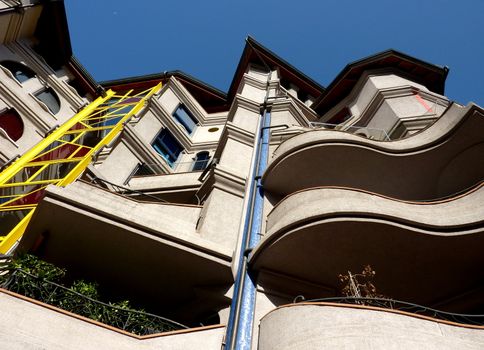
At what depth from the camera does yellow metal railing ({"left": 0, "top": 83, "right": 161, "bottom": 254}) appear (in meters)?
10.9

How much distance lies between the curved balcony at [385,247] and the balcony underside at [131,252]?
1181 millimetres

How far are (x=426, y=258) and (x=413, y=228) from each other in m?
0.78

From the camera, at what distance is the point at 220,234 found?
9.88 meters

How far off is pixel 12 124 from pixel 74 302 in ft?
39.1

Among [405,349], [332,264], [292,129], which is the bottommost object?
[405,349]

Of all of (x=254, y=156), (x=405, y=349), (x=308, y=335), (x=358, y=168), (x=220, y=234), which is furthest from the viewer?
(x=254, y=156)

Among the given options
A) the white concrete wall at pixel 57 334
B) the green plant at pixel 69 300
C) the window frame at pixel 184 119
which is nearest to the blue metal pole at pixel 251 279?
the white concrete wall at pixel 57 334

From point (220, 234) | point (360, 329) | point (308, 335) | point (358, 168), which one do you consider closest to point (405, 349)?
point (360, 329)

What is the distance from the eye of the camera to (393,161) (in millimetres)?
11750

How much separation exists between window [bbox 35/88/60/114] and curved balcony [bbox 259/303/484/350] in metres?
16.9

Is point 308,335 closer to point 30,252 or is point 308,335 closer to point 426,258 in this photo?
point 426,258

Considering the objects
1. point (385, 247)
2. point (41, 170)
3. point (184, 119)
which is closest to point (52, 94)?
point (184, 119)

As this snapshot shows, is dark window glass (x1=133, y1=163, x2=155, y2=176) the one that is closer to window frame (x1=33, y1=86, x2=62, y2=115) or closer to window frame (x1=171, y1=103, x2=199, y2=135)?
window frame (x1=33, y1=86, x2=62, y2=115)

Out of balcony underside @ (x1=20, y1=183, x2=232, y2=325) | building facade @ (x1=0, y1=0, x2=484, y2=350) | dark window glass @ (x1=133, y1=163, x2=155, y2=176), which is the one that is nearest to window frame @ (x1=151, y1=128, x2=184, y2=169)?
dark window glass @ (x1=133, y1=163, x2=155, y2=176)
